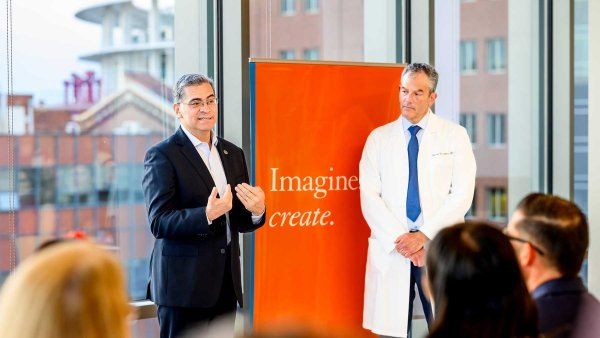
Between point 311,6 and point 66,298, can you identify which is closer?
point 66,298

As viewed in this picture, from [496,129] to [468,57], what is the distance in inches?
27.6

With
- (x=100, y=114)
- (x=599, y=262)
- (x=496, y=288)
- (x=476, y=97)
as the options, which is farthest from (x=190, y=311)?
(x=599, y=262)

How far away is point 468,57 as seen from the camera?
645 centimetres

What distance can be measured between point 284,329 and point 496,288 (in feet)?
3.36

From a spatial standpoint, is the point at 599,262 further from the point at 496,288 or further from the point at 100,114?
the point at 496,288

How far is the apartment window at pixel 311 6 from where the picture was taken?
5.69 metres

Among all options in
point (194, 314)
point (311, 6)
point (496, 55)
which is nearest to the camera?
point (194, 314)

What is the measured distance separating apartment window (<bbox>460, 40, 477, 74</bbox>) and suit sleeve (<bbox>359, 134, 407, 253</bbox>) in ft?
5.96

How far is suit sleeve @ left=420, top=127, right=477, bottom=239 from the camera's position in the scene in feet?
15.3

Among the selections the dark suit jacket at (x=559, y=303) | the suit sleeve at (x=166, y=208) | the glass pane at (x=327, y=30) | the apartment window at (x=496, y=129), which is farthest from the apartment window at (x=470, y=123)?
the dark suit jacket at (x=559, y=303)

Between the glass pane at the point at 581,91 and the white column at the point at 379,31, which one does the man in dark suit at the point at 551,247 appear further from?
the glass pane at the point at 581,91

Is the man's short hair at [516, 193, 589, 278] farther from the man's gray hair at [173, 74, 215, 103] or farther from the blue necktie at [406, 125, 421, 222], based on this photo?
the blue necktie at [406, 125, 421, 222]

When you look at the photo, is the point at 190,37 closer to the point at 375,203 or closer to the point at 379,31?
the point at 379,31

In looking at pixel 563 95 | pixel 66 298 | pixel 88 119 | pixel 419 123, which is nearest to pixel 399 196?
pixel 419 123
